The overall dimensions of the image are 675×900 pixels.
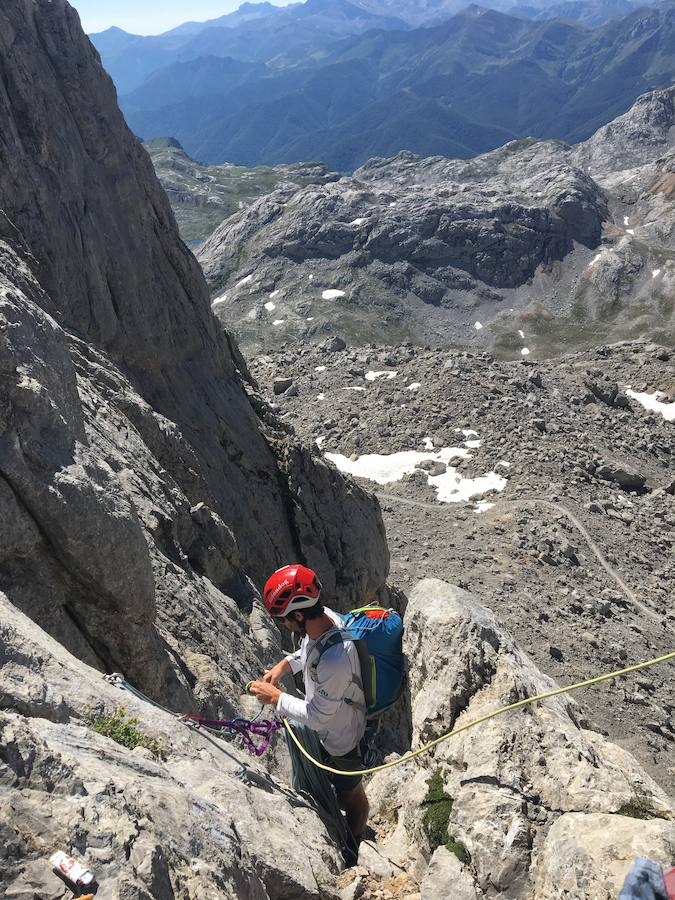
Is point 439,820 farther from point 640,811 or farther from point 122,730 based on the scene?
point 122,730

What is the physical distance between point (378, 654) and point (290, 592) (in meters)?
2.58

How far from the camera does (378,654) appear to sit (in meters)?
11.2

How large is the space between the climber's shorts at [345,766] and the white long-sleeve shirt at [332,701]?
180 mm

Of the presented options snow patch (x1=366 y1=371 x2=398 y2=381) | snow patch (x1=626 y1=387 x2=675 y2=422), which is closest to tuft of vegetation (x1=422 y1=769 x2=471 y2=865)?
snow patch (x1=366 y1=371 x2=398 y2=381)

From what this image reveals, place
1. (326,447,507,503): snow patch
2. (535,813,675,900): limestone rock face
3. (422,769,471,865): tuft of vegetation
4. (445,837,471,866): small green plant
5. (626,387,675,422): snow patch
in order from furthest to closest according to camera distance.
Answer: (626,387,675,422): snow patch, (326,447,507,503): snow patch, (422,769,471,865): tuft of vegetation, (445,837,471,866): small green plant, (535,813,675,900): limestone rock face

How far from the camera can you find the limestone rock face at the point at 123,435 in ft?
36.7

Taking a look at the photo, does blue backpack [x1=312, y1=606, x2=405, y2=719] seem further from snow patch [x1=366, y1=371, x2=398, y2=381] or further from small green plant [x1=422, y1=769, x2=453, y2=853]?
snow patch [x1=366, y1=371, x2=398, y2=381]

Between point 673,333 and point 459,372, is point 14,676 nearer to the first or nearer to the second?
point 459,372

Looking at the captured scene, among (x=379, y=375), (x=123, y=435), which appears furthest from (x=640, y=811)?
(x=379, y=375)

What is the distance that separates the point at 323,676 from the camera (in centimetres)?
954

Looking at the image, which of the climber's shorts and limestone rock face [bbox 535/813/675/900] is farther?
the climber's shorts

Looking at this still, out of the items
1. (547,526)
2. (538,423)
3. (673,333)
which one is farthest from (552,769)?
(673,333)

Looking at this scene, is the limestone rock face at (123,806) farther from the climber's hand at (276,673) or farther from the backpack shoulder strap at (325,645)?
the backpack shoulder strap at (325,645)

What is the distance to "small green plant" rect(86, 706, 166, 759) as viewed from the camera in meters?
8.05
